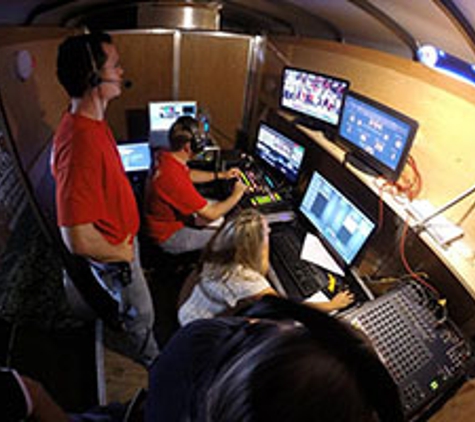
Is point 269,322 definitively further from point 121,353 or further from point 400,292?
point 121,353

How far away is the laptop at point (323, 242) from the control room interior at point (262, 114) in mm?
75

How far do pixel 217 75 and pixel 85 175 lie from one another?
6.64ft

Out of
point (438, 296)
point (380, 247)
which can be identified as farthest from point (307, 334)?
point (380, 247)

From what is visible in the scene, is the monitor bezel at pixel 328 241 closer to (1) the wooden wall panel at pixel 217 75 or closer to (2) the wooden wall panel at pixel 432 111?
(2) the wooden wall panel at pixel 432 111

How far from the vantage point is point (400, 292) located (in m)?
1.29

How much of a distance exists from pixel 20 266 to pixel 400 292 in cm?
245

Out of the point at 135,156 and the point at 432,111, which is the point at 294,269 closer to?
the point at 432,111

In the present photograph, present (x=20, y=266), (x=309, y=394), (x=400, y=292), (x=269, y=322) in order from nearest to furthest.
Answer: (x=309, y=394), (x=269, y=322), (x=400, y=292), (x=20, y=266)

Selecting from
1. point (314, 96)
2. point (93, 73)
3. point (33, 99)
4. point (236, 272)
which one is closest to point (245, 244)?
point (236, 272)

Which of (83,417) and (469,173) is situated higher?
(469,173)

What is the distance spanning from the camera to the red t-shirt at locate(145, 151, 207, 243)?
6.30 ft

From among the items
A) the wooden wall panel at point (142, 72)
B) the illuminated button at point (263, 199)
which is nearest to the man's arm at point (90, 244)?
the illuminated button at point (263, 199)

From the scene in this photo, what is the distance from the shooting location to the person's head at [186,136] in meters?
1.93

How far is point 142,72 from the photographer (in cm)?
285
